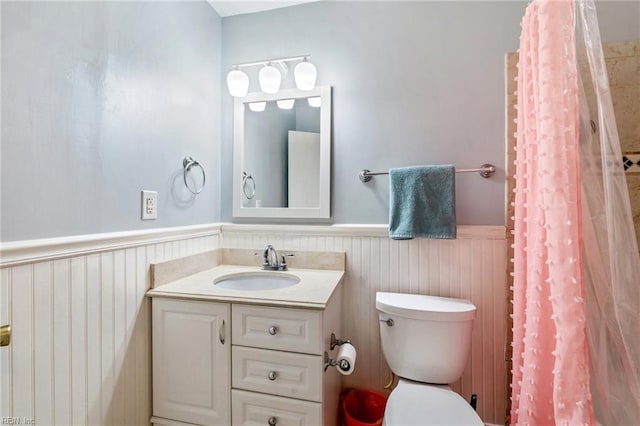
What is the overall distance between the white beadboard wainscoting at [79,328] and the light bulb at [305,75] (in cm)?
104

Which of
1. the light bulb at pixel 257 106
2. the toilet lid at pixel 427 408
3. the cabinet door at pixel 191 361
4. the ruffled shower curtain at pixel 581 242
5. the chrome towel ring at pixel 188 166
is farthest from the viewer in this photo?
the light bulb at pixel 257 106

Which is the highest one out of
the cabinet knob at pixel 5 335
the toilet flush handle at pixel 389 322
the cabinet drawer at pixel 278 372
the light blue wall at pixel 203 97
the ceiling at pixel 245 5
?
the ceiling at pixel 245 5

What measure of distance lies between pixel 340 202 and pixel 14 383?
→ 1368 millimetres

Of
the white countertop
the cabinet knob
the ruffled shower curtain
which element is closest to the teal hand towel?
the white countertop

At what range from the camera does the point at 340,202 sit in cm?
166

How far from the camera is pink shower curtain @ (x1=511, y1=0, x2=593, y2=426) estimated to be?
28.9 inches

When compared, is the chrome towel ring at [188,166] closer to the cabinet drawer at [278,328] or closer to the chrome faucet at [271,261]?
the chrome faucet at [271,261]

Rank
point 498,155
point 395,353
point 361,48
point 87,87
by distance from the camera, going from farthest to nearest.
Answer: point 361,48
point 498,155
point 395,353
point 87,87

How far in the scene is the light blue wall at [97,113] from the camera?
83 cm

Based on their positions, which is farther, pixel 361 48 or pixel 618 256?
pixel 361 48

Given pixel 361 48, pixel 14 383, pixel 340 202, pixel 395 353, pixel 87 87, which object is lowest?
pixel 395 353

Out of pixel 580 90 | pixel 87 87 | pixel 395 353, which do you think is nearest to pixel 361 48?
pixel 580 90

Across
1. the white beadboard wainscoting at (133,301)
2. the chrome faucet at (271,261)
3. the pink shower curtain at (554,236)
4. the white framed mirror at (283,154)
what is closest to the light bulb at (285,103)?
the white framed mirror at (283,154)

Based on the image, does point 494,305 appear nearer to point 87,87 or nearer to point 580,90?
point 580,90
